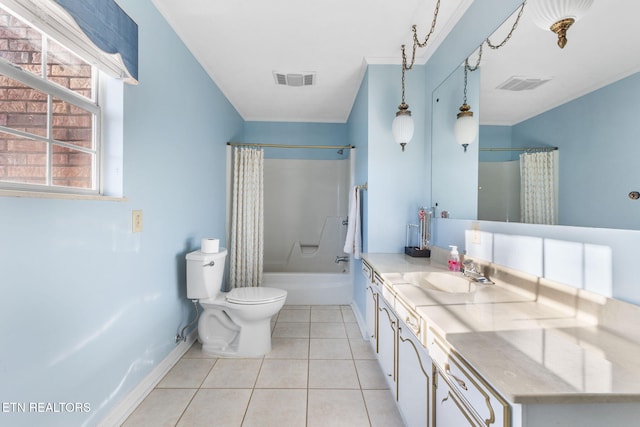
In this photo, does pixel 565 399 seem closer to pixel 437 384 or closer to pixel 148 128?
pixel 437 384

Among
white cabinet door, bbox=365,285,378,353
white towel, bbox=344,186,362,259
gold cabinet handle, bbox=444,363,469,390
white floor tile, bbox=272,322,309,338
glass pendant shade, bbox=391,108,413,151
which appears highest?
glass pendant shade, bbox=391,108,413,151

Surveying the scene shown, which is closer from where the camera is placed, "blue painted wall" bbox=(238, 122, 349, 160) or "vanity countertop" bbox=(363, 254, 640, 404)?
"vanity countertop" bbox=(363, 254, 640, 404)

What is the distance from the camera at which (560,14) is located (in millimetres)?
1017

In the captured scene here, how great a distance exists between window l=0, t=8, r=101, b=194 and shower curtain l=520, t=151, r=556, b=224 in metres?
1.96

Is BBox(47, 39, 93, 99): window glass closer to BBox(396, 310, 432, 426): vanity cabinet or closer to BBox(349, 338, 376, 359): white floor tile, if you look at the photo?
BBox(396, 310, 432, 426): vanity cabinet

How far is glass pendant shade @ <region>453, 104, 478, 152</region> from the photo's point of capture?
1.62 meters

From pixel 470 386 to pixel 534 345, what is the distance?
21 cm

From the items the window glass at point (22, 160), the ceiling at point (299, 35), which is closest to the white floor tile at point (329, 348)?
the window glass at point (22, 160)

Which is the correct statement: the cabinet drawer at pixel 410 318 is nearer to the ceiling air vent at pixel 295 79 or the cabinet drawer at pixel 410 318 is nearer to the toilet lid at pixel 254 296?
the toilet lid at pixel 254 296

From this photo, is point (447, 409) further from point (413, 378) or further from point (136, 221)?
point (136, 221)

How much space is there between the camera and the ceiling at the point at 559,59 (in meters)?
0.85

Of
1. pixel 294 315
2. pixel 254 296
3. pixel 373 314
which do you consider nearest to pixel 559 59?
pixel 373 314

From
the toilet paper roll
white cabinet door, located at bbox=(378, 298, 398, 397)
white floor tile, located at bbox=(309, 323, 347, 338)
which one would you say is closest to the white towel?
white floor tile, located at bbox=(309, 323, 347, 338)

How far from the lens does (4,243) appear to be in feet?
3.01
